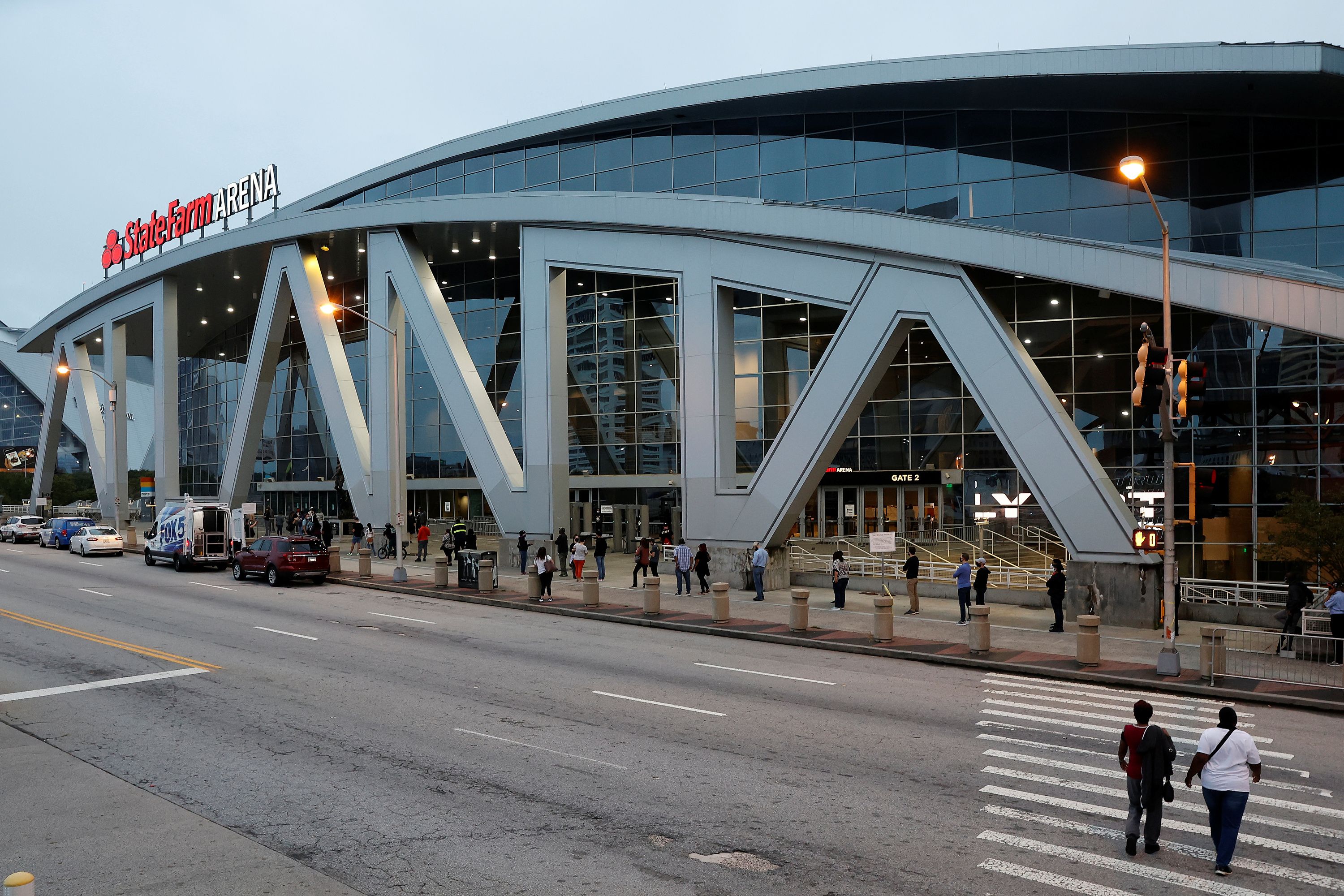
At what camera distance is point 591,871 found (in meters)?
7.88

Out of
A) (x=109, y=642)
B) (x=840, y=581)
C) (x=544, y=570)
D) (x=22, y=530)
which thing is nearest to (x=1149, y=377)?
(x=840, y=581)

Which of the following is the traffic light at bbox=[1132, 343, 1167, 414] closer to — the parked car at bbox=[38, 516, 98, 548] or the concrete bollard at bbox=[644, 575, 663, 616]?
the concrete bollard at bbox=[644, 575, 663, 616]

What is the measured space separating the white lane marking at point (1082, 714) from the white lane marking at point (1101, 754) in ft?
4.06

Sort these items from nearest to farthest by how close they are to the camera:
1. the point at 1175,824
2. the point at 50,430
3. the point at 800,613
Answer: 1. the point at 1175,824
2. the point at 800,613
3. the point at 50,430

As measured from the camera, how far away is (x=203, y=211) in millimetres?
52156

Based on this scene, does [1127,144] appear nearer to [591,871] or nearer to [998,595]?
[998,595]

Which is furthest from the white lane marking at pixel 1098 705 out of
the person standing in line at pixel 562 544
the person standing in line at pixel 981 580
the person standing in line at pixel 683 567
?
the person standing in line at pixel 562 544

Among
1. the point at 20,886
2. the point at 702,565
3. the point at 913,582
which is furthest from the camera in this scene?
the point at 702,565

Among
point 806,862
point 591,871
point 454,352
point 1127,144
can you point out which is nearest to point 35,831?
point 591,871

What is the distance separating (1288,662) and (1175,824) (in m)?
8.93

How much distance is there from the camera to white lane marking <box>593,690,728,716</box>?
1347cm

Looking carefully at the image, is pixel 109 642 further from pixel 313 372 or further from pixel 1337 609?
pixel 313 372

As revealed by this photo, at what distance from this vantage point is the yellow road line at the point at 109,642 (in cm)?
1717

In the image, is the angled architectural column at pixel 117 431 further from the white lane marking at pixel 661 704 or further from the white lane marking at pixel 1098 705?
the white lane marking at pixel 1098 705
